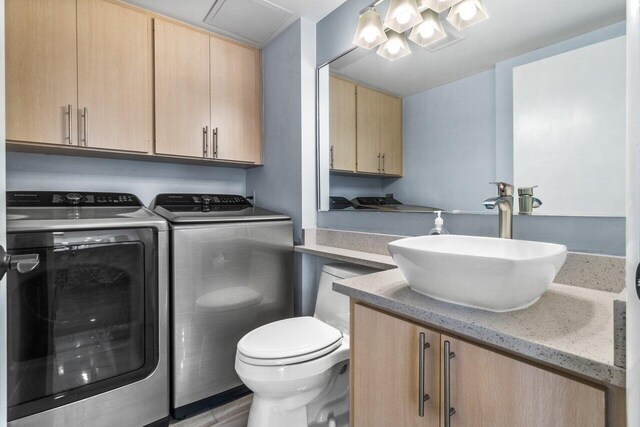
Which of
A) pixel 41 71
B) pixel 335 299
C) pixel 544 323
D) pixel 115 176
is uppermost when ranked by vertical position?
pixel 41 71

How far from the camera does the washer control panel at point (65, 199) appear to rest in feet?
5.12

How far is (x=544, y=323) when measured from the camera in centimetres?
68

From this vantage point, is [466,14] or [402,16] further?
[402,16]

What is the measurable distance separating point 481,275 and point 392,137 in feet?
3.91

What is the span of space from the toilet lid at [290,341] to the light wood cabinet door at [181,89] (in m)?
1.26

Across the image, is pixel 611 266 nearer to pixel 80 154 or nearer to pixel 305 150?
pixel 305 150

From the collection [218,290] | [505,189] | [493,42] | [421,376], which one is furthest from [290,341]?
[493,42]

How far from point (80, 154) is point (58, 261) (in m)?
0.83

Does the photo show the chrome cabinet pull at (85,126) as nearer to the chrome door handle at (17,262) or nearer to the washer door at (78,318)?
the washer door at (78,318)

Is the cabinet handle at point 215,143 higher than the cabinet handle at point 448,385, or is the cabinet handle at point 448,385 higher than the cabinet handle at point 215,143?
the cabinet handle at point 215,143

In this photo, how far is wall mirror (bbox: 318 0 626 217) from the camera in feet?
3.36

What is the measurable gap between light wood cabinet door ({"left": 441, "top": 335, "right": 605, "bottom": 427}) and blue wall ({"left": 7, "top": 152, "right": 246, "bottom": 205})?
2089 mm

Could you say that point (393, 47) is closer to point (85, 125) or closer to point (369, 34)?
point (369, 34)

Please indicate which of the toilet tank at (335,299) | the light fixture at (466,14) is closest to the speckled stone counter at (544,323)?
the toilet tank at (335,299)
